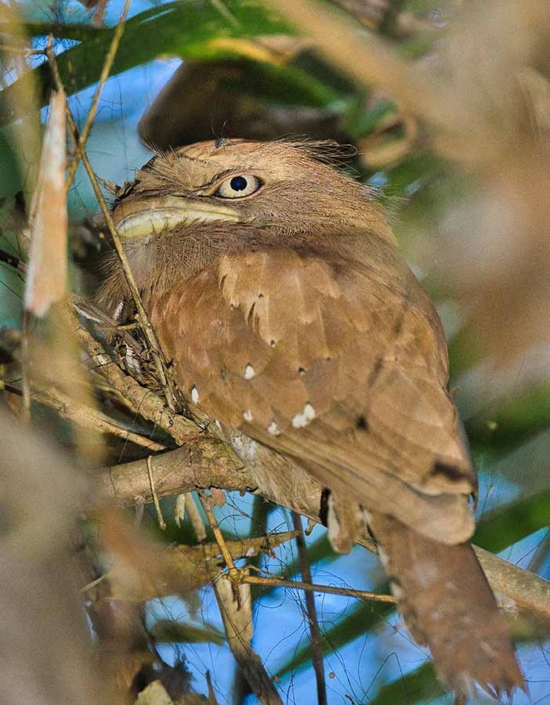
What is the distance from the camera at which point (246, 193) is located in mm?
1647

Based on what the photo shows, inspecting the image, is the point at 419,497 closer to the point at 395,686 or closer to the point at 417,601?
the point at 417,601

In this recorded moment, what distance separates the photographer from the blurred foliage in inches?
51.2

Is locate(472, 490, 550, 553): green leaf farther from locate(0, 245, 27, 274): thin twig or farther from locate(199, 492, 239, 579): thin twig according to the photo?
locate(0, 245, 27, 274): thin twig

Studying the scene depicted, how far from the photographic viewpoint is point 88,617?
124 cm

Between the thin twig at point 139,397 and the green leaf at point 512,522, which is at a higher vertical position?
the thin twig at point 139,397

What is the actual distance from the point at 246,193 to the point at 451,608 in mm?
904

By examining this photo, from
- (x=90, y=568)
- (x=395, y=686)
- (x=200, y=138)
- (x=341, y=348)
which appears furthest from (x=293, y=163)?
(x=395, y=686)

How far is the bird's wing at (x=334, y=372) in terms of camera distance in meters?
1.20

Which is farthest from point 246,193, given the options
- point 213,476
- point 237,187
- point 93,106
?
point 213,476

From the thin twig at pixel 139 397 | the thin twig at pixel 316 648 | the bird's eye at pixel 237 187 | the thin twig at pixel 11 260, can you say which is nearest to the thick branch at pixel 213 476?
the thin twig at pixel 139 397

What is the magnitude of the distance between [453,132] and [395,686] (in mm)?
975

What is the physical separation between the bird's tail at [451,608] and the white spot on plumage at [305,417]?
188 mm

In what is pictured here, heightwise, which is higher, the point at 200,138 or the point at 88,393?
the point at 200,138

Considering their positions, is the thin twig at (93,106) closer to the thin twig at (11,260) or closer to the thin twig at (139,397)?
the thin twig at (11,260)
